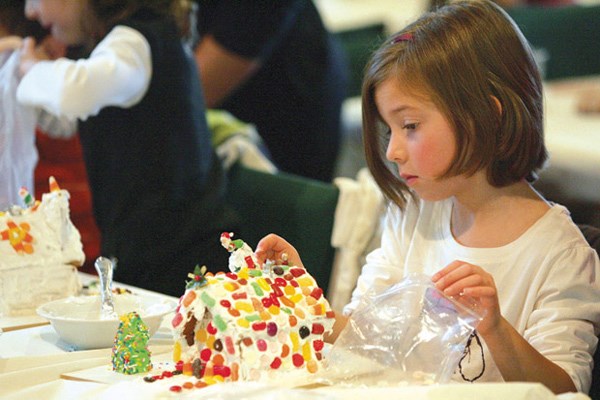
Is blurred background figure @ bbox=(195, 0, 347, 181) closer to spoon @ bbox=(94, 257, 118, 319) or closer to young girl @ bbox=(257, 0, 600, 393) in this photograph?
young girl @ bbox=(257, 0, 600, 393)

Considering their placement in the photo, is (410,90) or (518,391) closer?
(518,391)

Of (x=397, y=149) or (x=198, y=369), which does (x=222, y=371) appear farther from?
(x=397, y=149)

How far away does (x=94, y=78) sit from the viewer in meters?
2.23

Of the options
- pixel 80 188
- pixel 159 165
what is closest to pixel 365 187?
pixel 159 165

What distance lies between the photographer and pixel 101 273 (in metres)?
1.62

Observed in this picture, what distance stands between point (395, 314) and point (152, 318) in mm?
388

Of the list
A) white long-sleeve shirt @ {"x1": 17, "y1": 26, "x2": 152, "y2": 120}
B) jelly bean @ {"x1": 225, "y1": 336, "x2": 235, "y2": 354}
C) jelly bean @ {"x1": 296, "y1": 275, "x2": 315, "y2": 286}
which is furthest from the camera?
white long-sleeve shirt @ {"x1": 17, "y1": 26, "x2": 152, "y2": 120}

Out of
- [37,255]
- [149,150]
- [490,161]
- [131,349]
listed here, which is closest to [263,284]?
[131,349]

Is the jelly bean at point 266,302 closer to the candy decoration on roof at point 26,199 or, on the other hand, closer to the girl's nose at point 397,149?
the girl's nose at point 397,149

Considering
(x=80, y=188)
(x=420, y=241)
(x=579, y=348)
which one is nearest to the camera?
(x=579, y=348)

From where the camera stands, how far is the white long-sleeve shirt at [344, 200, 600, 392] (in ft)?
4.82

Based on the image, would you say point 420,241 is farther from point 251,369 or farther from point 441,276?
point 251,369

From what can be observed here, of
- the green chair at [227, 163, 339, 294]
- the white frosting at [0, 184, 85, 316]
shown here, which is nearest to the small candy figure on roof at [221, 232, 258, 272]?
the white frosting at [0, 184, 85, 316]

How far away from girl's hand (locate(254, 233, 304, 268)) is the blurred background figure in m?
1.64
